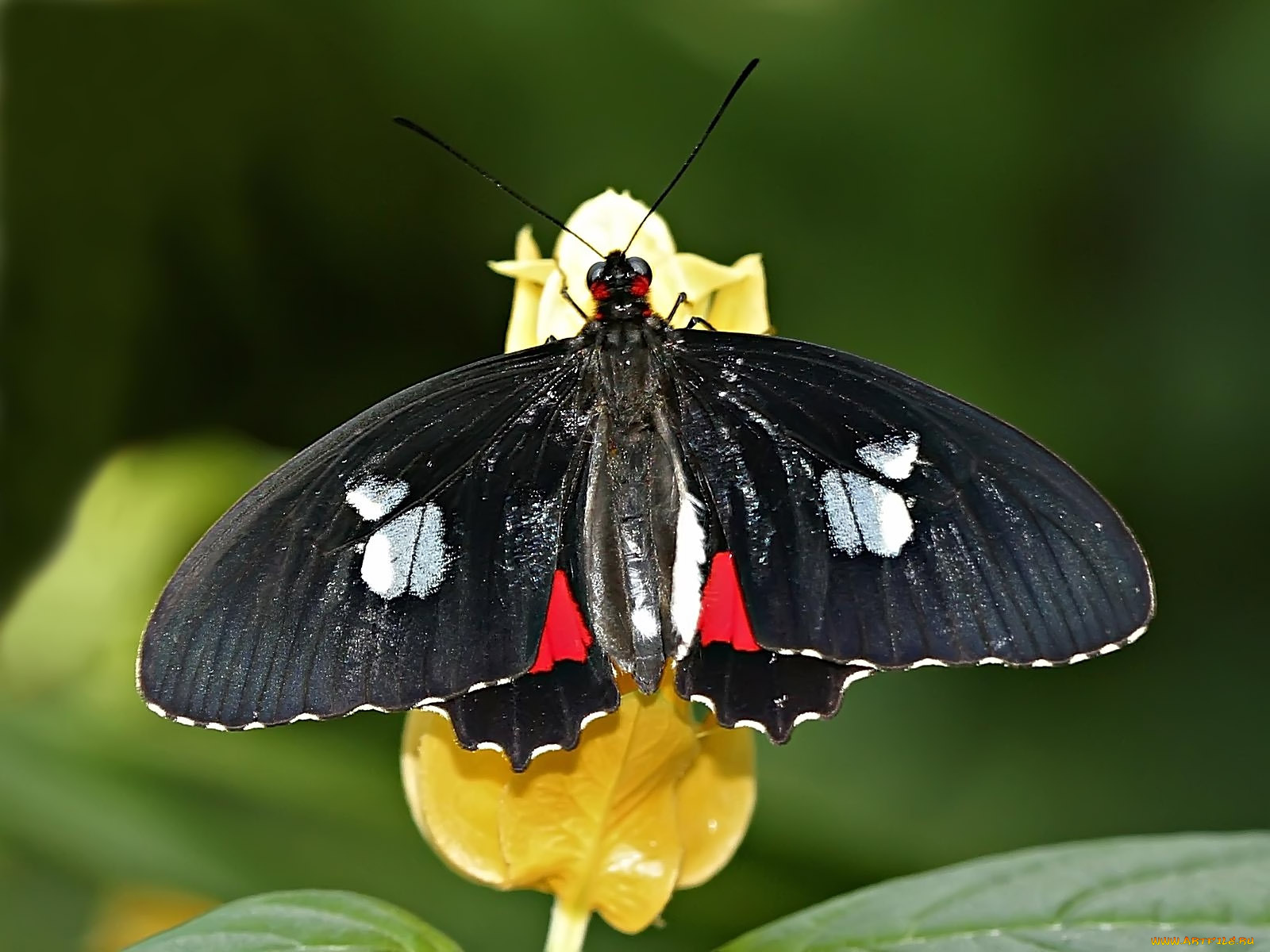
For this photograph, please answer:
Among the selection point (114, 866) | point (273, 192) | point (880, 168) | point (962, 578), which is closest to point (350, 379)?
point (273, 192)

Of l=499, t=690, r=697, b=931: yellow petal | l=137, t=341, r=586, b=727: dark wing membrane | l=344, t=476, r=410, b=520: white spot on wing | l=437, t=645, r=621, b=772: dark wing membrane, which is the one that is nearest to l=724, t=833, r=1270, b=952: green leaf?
l=499, t=690, r=697, b=931: yellow petal

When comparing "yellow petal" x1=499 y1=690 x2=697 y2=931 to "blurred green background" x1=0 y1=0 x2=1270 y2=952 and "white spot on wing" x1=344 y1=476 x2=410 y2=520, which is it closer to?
"white spot on wing" x1=344 y1=476 x2=410 y2=520

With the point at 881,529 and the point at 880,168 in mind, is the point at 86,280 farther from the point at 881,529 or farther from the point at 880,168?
the point at 881,529

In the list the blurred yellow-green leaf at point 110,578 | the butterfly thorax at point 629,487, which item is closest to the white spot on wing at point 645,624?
the butterfly thorax at point 629,487

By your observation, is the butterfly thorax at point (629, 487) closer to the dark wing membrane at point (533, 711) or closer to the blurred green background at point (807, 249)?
the dark wing membrane at point (533, 711)

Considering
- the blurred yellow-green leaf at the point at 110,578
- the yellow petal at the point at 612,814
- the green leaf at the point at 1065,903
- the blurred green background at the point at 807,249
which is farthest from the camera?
the blurred green background at the point at 807,249

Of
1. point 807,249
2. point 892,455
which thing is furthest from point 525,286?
point 807,249

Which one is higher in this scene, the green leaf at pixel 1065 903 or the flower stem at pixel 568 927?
the flower stem at pixel 568 927
